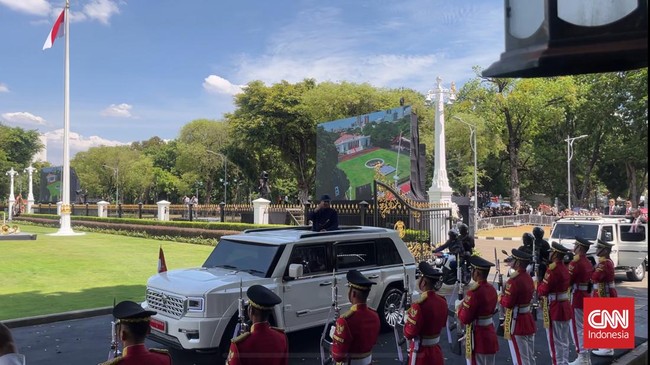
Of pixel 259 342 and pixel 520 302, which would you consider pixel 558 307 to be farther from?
pixel 259 342

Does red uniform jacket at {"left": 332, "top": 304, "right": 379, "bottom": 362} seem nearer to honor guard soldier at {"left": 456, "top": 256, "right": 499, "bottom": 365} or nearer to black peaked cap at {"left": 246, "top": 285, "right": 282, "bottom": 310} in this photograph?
black peaked cap at {"left": 246, "top": 285, "right": 282, "bottom": 310}

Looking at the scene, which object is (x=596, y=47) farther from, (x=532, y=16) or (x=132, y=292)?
(x=132, y=292)

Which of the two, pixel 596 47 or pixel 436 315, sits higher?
pixel 596 47

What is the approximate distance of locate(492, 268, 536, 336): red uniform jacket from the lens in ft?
20.9

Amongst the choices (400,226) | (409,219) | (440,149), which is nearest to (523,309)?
(400,226)

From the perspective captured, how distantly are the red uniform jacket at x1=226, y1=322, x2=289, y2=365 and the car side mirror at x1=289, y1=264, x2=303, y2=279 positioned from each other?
137 inches

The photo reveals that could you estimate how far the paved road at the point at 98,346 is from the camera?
299 inches

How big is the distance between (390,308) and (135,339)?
638 cm

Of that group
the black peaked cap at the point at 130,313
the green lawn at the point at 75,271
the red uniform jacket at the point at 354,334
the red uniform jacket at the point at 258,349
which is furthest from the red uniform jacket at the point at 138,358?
the green lawn at the point at 75,271

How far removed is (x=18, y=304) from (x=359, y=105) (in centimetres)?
3832

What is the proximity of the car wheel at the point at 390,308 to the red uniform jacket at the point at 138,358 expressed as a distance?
19.7 ft

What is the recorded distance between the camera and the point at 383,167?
28.2m

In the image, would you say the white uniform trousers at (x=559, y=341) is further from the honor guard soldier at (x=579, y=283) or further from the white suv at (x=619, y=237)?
the white suv at (x=619, y=237)

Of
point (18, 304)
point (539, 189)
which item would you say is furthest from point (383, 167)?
point (539, 189)
